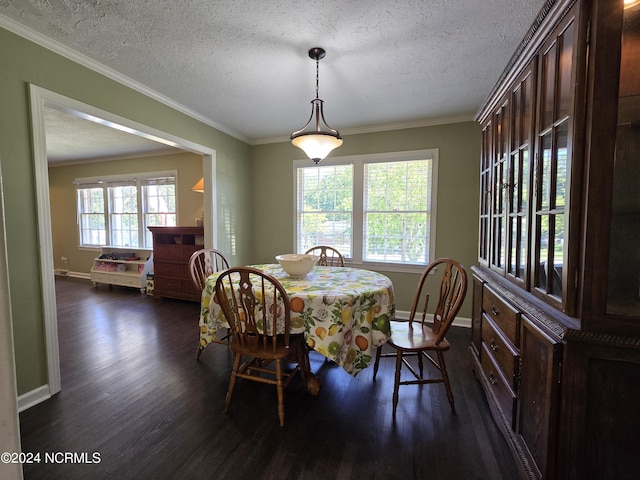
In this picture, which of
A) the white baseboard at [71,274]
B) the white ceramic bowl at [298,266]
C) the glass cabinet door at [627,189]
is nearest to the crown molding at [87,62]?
the white ceramic bowl at [298,266]

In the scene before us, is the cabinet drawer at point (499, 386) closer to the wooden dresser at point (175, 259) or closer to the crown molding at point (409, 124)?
the crown molding at point (409, 124)

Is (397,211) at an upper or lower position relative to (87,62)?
lower

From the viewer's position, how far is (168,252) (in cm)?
446

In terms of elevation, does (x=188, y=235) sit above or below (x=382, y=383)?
above

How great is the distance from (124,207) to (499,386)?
6566 mm

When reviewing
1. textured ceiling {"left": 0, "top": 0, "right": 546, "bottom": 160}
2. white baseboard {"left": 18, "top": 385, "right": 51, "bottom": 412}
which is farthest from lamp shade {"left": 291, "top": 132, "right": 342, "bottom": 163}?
white baseboard {"left": 18, "top": 385, "right": 51, "bottom": 412}

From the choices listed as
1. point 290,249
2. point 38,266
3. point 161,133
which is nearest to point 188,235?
point 290,249

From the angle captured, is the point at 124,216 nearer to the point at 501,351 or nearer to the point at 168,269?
the point at 168,269

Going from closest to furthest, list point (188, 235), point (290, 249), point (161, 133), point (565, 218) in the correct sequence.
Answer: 1. point (565, 218)
2. point (161, 133)
3. point (290, 249)
4. point (188, 235)

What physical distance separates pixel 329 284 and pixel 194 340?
182 centimetres

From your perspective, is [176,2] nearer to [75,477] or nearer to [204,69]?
[204,69]

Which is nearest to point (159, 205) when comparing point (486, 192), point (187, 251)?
point (187, 251)

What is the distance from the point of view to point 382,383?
223cm

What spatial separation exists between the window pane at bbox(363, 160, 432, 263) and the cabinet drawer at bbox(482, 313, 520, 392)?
1.71m
